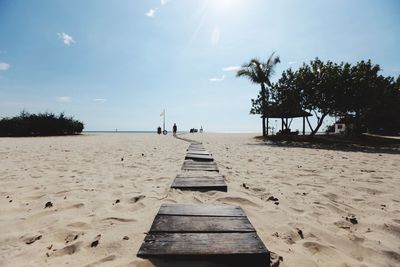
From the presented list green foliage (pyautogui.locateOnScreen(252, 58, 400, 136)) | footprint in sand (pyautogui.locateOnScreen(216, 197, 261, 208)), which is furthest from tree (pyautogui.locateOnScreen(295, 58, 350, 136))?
footprint in sand (pyautogui.locateOnScreen(216, 197, 261, 208))

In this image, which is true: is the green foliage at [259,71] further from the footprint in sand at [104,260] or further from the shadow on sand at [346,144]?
the footprint in sand at [104,260]

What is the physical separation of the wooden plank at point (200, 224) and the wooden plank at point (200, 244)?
8cm

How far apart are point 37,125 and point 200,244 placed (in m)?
29.9

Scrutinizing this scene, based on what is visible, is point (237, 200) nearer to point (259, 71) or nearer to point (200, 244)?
point (200, 244)

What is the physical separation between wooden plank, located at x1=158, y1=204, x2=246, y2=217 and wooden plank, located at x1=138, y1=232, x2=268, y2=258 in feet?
1.72

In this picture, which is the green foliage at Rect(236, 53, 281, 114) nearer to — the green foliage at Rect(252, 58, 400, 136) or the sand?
the green foliage at Rect(252, 58, 400, 136)

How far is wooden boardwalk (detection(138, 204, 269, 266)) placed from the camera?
204 centimetres

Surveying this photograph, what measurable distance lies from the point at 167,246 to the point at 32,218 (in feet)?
6.78

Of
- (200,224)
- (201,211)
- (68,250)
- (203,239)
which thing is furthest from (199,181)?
(68,250)

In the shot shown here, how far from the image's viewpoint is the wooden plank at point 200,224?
2474 millimetres

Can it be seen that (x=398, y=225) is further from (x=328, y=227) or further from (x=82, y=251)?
(x=82, y=251)

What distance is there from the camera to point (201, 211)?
301 cm

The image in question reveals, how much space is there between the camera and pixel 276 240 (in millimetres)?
2590

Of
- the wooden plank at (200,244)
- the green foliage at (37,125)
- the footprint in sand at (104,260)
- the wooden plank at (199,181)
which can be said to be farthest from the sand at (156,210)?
the green foliage at (37,125)
